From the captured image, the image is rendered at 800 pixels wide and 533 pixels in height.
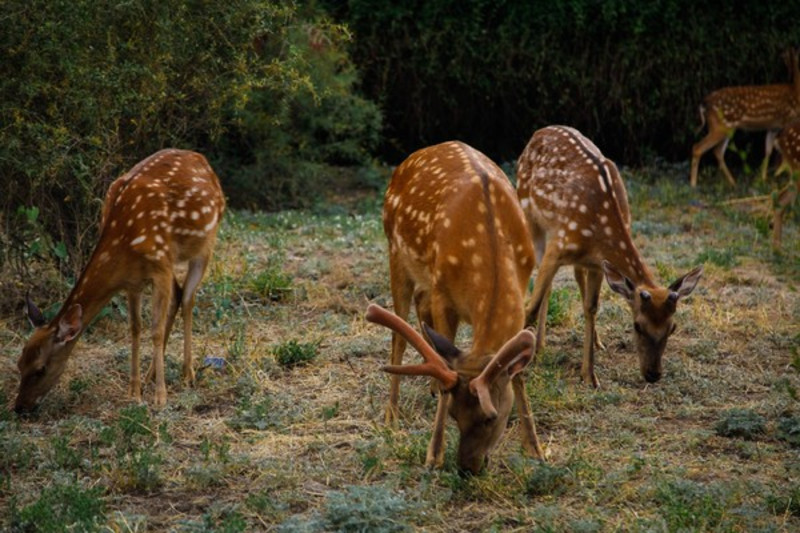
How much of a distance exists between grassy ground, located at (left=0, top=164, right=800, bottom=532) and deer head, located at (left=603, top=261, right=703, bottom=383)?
24 cm

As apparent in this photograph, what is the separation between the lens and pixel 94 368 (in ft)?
25.0

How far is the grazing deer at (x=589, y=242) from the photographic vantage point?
23.4 feet

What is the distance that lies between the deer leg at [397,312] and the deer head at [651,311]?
1281 mm

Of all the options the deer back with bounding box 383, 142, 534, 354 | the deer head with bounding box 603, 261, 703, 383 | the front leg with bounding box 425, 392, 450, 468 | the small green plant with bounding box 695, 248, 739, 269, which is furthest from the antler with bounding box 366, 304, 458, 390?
the small green plant with bounding box 695, 248, 739, 269

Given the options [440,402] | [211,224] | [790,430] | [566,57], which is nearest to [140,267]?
[211,224]

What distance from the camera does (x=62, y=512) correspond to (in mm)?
5246

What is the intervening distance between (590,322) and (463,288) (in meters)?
1.92

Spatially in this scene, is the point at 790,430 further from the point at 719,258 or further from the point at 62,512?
the point at 719,258

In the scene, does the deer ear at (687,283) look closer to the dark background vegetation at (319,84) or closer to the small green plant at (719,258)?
the small green plant at (719,258)

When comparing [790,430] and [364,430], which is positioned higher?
[790,430]

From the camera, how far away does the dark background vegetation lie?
8.13m

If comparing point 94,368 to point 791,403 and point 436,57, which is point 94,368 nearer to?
point 791,403

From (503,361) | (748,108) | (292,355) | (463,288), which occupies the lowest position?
(292,355)

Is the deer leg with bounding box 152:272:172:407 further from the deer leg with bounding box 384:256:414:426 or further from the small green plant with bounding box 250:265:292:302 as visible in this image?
the small green plant with bounding box 250:265:292:302
